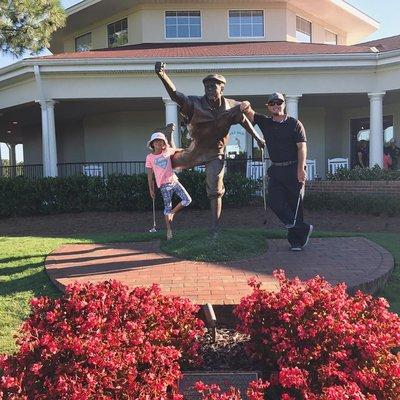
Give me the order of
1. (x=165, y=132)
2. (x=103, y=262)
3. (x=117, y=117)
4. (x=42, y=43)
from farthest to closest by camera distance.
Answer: (x=117, y=117), (x=42, y=43), (x=165, y=132), (x=103, y=262)

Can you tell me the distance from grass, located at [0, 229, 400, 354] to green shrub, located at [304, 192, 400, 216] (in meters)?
2.05

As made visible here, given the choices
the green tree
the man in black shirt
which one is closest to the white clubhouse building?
the green tree

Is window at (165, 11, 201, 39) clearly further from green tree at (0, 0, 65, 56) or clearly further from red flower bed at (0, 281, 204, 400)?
red flower bed at (0, 281, 204, 400)

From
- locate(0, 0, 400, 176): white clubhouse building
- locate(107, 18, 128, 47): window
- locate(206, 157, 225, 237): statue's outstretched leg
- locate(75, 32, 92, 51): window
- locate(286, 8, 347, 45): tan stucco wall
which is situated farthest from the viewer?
locate(75, 32, 92, 51): window

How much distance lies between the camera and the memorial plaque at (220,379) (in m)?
2.77

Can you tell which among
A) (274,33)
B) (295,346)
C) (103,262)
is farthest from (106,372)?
(274,33)

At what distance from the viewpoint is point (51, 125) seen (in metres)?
14.1

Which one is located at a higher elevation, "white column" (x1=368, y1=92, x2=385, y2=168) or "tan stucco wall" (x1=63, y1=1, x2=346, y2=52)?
"tan stucco wall" (x1=63, y1=1, x2=346, y2=52)

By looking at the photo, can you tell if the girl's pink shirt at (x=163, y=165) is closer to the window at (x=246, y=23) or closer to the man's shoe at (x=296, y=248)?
the man's shoe at (x=296, y=248)

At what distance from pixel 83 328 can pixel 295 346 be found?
122 cm

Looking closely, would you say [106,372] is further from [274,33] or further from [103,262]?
[274,33]

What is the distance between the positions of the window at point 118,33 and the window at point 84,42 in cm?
119

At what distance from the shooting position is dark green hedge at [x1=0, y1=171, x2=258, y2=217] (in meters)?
11.5

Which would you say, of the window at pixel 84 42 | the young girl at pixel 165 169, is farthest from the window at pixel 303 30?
the young girl at pixel 165 169
